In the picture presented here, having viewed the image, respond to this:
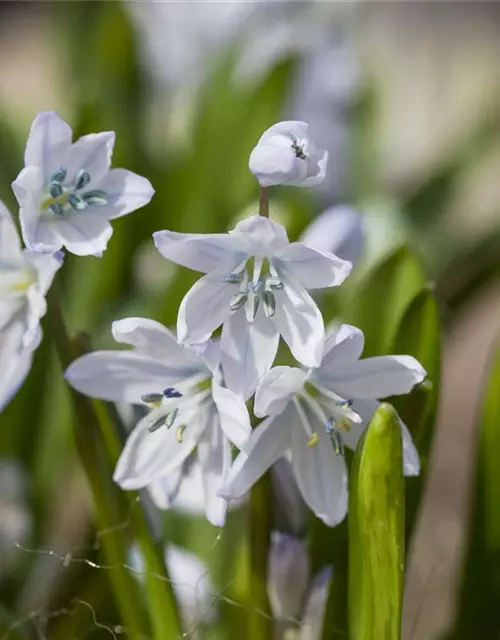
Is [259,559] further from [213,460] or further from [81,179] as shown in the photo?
[81,179]

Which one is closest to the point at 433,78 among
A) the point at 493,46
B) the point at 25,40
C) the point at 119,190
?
the point at 493,46

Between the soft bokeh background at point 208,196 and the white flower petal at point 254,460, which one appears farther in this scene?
the soft bokeh background at point 208,196

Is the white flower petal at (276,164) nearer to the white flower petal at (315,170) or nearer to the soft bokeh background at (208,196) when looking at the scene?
the white flower petal at (315,170)

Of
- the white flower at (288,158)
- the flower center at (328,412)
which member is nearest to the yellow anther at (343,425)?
the flower center at (328,412)

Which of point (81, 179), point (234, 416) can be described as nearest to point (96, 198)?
point (81, 179)

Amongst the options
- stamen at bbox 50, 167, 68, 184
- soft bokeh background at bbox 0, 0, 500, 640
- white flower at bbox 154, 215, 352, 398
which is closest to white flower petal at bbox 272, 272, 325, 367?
white flower at bbox 154, 215, 352, 398

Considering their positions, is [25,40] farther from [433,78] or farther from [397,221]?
[397,221]
